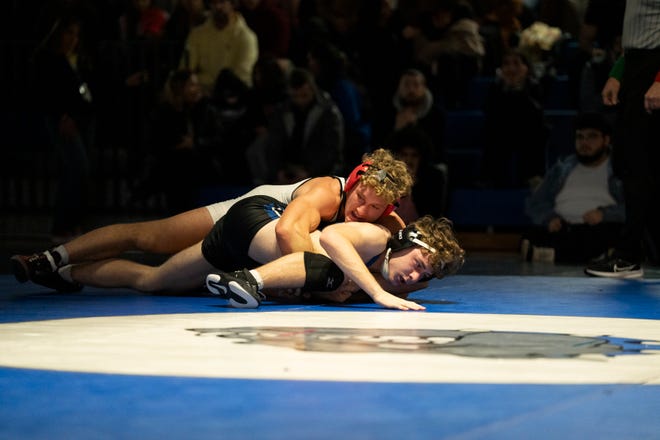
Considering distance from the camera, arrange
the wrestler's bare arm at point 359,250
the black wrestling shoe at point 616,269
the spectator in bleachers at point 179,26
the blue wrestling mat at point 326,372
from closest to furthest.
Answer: the blue wrestling mat at point 326,372, the wrestler's bare arm at point 359,250, the black wrestling shoe at point 616,269, the spectator in bleachers at point 179,26

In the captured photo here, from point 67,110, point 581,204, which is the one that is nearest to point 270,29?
point 67,110

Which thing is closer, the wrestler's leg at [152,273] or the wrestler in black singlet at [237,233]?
the wrestler in black singlet at [237,233]

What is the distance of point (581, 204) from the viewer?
8711 mm

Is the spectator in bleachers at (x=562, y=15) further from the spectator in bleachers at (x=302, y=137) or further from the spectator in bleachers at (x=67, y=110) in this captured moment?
the spectator in bleachers at (x=67, y=110)

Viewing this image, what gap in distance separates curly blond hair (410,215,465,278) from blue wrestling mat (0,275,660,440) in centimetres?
20

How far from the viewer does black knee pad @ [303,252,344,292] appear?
5.23 meters

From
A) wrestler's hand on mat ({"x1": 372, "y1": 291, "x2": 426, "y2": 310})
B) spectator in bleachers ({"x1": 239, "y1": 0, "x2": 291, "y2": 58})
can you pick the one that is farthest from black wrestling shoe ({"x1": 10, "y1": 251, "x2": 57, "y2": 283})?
spectator in bleachers ({"x1": 239, "y1": 0, "x2": 291, "y2": 58})

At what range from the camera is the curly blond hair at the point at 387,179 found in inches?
208

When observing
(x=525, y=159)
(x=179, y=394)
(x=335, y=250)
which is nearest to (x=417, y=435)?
(x=179, y=394)

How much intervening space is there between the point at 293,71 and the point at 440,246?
192 inches

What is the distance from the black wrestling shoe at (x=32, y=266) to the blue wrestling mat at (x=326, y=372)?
0.55 metres

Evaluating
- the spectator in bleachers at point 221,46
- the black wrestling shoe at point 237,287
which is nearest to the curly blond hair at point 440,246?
the black wrestling shoe at point 237,287

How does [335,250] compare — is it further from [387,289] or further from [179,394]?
[179,394]

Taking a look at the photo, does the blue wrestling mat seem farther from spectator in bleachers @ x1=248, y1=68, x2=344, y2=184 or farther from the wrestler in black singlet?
spectator in bleachers @ x1=248, y1=68, x2=344, y2=184
